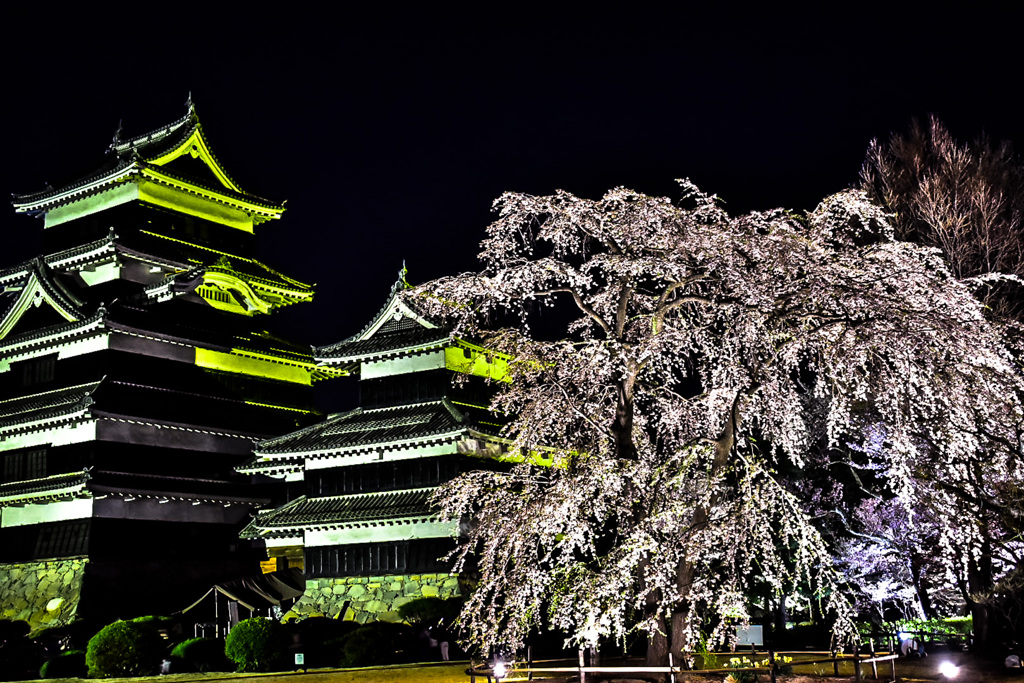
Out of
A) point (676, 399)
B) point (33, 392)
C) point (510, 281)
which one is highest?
point (33, 392)

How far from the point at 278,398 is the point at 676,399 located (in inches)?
1031

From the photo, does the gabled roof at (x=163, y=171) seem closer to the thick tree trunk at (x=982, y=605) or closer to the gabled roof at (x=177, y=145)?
the gabled roof at (x=177, y=145)

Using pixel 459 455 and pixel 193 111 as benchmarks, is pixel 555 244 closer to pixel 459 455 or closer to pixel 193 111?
pixel 459 455

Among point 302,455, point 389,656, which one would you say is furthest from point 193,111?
point 389,656

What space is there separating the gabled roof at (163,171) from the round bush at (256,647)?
1962 cm

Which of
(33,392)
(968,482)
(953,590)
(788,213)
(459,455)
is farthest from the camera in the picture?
(33,392)

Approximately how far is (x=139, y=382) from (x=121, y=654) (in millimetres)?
12923

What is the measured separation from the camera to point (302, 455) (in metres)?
33.6

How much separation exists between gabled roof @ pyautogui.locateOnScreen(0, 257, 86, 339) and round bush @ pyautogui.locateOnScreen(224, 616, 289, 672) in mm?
15224

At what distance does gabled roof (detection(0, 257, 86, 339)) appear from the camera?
1436 inches

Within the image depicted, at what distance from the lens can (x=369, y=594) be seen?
102 feet

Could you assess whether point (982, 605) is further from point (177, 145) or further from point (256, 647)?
point (177, 145)

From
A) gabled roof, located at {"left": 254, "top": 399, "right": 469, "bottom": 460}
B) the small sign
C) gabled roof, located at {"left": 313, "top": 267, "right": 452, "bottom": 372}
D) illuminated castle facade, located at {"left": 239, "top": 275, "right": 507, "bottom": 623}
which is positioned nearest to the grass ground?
the small sign

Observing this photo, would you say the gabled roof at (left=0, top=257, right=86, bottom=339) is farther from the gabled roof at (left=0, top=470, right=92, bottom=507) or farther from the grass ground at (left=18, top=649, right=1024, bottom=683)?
the grass ground at (left=18, top=649, right=1024, bottom=683)
